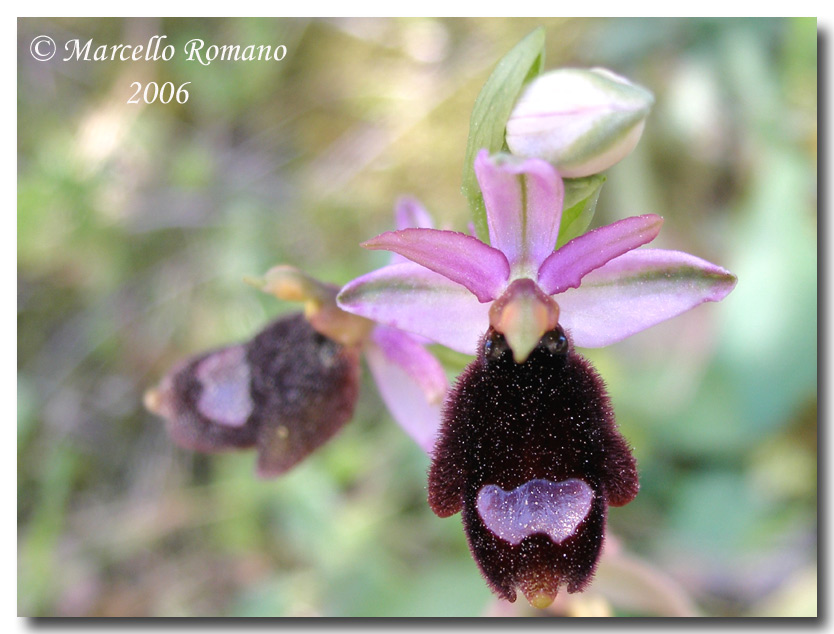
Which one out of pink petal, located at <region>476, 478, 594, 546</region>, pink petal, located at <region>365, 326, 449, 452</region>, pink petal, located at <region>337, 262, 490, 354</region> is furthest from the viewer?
pink petal, located at <region>365, 326, 449, 452</region>

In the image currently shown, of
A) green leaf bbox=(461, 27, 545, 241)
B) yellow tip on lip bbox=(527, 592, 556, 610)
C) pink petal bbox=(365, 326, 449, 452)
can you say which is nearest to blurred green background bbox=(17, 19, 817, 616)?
pink petal bbox=(365, 326, 449, 452)

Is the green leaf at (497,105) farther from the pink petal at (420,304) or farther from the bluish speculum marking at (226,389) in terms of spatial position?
the bluish speculum marking at (226,389)

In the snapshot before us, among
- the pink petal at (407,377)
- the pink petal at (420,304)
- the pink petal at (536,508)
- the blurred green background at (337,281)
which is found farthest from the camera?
the blurred green background at (337,281)

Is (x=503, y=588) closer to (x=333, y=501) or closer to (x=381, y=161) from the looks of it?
(x=333, y=501)

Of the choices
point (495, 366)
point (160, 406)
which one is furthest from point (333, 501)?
point (495, 366)

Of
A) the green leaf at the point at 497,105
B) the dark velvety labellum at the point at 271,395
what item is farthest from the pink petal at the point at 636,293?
the dark velvety labellum at the point at 271,395

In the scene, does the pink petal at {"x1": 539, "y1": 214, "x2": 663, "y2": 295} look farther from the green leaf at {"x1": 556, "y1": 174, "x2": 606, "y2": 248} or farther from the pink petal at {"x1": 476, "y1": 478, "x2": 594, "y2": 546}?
the pink petal at {"x1": 476, "y1": 478, "x2": 594, "y2": 546}
